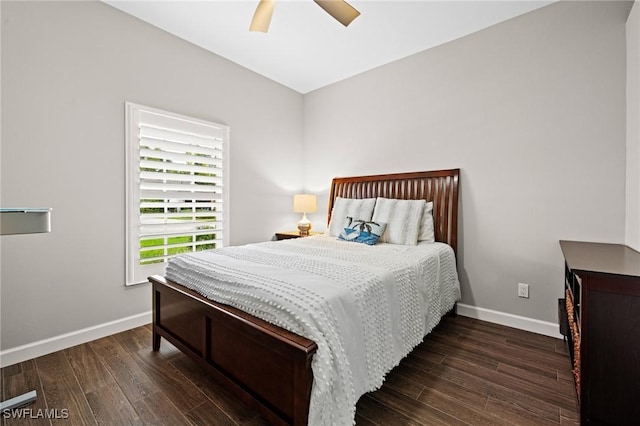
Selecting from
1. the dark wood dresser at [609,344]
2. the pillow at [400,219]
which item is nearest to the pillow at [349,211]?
the pillow at [400,219]

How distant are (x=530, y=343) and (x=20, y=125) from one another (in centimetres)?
418

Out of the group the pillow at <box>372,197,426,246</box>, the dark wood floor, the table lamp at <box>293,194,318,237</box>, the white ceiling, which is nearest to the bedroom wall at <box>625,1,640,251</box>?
the white ceiling

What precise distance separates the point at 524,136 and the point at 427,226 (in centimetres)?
114

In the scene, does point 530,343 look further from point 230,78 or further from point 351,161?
point 230,78

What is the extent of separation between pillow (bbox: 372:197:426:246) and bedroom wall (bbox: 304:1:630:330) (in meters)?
0.49

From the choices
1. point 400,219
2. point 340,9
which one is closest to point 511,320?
point 400,219

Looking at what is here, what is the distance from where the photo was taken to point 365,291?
4.93 feet

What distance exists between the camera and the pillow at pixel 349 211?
314 centimetres

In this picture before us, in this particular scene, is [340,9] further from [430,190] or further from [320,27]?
[430,190]

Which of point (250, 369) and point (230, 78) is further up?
point (230, 78)

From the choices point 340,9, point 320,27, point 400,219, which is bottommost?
point 400,219

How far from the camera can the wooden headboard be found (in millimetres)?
2902

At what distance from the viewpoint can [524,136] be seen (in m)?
2.57

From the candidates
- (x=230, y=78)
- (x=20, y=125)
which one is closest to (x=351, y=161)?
(x=230, y=78)
